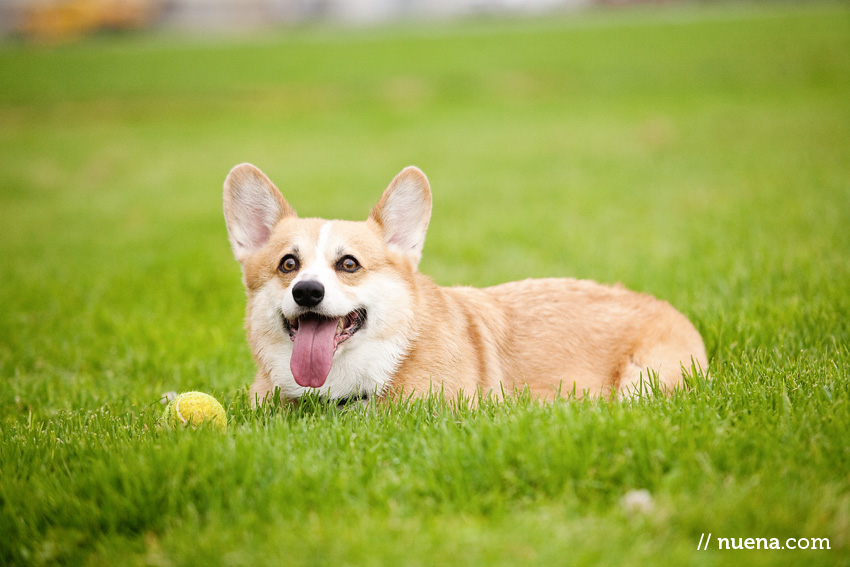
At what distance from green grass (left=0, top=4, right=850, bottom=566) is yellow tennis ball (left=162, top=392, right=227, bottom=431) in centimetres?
18

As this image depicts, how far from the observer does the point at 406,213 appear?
3.82 meters

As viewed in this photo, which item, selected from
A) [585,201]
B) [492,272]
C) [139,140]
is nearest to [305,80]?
[139,140]

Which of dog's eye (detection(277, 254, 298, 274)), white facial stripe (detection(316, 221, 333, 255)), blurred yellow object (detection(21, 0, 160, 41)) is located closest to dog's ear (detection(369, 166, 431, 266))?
white facial stripe (detection(316, 221, 333, 255))

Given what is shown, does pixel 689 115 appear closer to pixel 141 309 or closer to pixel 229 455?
pixel 141 309

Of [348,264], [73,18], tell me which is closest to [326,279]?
[348,264]

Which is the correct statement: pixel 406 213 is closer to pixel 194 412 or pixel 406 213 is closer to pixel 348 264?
pixel 348 264

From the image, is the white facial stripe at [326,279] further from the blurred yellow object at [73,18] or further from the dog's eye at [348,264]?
the blurred yellow object at [73,18]

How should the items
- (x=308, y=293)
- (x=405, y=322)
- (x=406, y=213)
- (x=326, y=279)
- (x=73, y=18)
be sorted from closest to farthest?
(x=308, y=293) < (x=326, y=279) < (x=405, y=322) < (x=406, y=213) < (x=73, y=18)

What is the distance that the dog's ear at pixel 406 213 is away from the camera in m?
3.76

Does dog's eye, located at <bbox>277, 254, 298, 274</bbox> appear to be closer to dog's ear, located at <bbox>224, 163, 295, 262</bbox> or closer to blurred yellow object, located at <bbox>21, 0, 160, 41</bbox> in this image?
dog's ear, located at <bbox>224, 163, 295, 262</bbox>

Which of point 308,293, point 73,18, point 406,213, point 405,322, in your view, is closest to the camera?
point 308,293

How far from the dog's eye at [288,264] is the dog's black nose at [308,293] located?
0.30 metres

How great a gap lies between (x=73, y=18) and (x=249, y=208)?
60.8m

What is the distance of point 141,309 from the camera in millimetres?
5727
